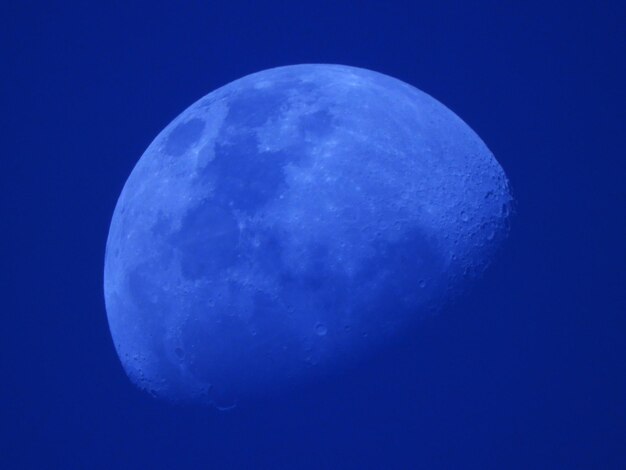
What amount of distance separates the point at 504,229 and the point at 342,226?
58.1 inches

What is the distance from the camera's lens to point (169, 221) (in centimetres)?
432

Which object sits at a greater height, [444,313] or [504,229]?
[504,229]

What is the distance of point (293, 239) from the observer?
3955mm

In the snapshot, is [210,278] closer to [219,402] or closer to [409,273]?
[219,402]

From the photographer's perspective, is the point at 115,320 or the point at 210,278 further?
the point at 115,320

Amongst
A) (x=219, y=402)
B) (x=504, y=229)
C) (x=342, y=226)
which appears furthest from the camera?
(x=504, y=229)

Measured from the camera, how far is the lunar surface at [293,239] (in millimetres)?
3922

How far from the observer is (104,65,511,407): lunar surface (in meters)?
3.92

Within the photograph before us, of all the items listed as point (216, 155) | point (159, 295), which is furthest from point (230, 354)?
point (216, 155)

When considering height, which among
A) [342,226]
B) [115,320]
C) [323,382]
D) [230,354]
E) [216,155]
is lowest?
[323,382]

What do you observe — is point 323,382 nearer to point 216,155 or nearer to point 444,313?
point 444,313

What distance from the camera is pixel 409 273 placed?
3967 millimetres

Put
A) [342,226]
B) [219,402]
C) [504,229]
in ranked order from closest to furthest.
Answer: [342,226] → [219,402] → [504,229]

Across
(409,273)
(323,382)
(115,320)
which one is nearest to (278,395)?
(323,382)
